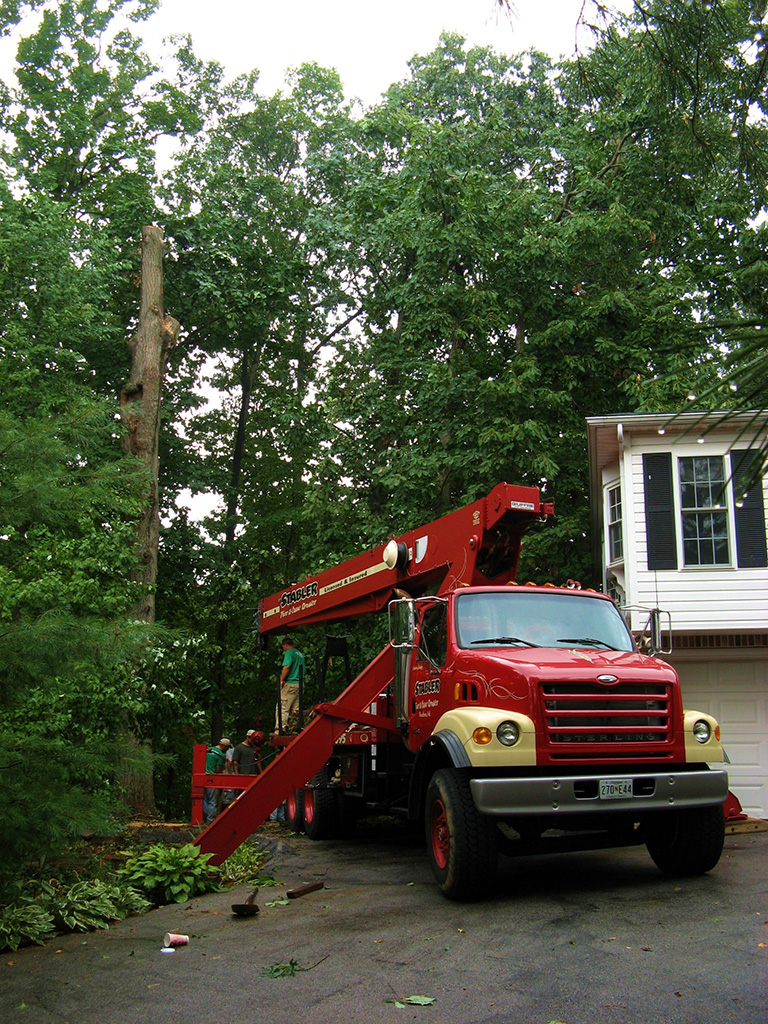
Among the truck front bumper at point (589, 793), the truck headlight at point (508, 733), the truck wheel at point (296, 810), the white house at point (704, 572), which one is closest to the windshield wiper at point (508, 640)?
the truck headlight at point (508, 733)

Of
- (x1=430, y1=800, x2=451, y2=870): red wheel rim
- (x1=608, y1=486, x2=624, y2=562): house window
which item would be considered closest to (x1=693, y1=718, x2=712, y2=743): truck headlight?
(x1=430, y1=800, x2=451, y2=870): red wheel rim

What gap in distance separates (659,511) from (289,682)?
651 centimetres

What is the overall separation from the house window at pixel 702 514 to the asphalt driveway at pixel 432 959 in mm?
7276

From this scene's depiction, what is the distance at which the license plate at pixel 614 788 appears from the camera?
7.18m

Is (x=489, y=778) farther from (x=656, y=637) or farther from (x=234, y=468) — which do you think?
(x=234, y=468)

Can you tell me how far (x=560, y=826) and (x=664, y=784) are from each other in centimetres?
88

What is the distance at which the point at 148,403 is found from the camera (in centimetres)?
1767

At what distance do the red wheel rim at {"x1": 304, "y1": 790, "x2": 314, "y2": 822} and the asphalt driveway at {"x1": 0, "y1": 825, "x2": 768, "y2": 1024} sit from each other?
164 inches

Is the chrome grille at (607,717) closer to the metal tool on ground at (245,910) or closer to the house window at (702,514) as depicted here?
the metal tool on ground at (245,910)

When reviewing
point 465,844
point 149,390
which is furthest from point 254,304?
point 465,844

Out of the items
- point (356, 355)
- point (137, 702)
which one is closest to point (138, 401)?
point (137, 702)

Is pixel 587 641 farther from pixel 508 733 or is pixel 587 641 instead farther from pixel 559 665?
pixel 508 733

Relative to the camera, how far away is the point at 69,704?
13.6 meters

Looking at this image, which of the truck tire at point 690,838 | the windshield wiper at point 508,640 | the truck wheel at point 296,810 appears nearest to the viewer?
the truck tire at point 690,838
